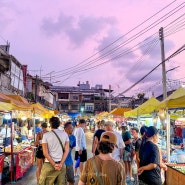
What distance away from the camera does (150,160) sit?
4996 millimetres

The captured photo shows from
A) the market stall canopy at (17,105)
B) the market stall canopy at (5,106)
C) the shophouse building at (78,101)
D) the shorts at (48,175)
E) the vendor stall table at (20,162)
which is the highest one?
the shophouse building at (78,101)

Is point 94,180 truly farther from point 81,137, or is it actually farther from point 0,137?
point 0,137

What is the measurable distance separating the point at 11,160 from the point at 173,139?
27.5ft

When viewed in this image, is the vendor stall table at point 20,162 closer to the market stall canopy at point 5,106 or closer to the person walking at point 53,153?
the market stall canopy at point 5,106

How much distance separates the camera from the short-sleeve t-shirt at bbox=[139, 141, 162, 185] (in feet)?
16.4

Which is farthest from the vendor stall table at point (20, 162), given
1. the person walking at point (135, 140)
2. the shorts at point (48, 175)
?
the shorts at point (48, 175)

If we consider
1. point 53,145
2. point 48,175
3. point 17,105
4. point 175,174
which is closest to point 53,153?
point 53,145

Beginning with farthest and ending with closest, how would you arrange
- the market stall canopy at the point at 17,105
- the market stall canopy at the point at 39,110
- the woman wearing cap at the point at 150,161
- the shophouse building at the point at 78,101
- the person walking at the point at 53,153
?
1. the shophouse building at the point at 78,101
2. the market stall canopy at the point at 39,110
3. the market stall canopy at the point at 17,105
4. the person walking at the point at 53,153
5. the woman wearing cap at the point at 150,161

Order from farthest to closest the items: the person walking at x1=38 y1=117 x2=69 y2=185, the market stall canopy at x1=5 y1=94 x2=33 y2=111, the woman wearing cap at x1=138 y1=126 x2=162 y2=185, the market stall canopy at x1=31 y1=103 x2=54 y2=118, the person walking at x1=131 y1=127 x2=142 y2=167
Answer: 1. the market stall canopy at x1=31 y1=103 x2=54 y2=118
2. the market stall canopy at x1=5 y1=94 x2=33 y2=111
3. the person walking at x1=131 y1=127 x2=142 y2=167
4. the person walking at x1=38 y1=117 x2=69 y2=185
5. the woman wearing cap at x1=138 y1=126 x2=162 y2=185

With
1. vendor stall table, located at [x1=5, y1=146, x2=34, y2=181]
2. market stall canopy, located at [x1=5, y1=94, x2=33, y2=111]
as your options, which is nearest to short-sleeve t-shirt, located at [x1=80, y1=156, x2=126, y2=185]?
market stall canopy, located at [x1=5, y1=94, x2=33, y2=111]

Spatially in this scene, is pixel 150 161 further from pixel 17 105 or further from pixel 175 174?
pixel 17 105

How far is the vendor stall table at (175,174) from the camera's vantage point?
304 inches

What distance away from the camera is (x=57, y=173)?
5.91 meters

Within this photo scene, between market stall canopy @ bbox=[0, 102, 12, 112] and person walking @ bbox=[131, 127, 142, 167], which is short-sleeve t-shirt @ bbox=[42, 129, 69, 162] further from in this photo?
person walking @ bbox=[131, 127, 142, 167]
